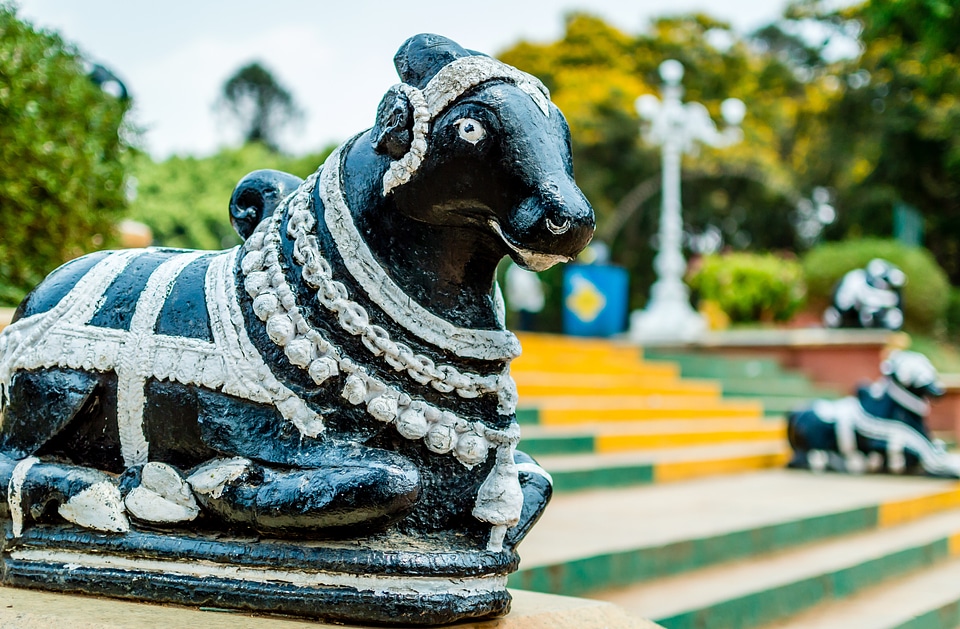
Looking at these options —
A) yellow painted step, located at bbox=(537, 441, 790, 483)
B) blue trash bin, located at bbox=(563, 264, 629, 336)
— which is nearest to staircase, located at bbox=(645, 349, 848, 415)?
yellow painted step, located at bbox=(537, 441, 790, 483)

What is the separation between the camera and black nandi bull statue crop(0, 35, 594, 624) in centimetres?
144

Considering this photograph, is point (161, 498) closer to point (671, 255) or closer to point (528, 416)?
point (528, 416)

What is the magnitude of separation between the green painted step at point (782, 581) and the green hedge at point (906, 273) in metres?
7.94

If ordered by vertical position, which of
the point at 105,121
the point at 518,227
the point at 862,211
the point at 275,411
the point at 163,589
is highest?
the point at 862,211

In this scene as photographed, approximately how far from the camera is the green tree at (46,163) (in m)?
3.15

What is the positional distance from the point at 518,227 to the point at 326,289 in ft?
1.10

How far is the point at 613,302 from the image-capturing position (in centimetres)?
1364

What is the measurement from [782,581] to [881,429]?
10.1 feet

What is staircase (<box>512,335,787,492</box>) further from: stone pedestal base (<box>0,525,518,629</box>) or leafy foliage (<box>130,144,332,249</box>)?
leafy foliage (<box>130,144,332,249</box>)

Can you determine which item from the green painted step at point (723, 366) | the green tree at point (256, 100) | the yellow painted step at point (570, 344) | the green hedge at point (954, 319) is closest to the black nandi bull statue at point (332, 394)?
the yellow painted step at point (570, 344)

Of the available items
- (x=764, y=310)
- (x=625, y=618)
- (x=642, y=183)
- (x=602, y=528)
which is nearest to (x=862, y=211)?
(x=642, y=183)

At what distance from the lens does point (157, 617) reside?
1.44m

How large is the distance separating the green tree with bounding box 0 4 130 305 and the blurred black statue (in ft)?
26.0

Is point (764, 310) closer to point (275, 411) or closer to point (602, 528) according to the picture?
point (602, 528)
